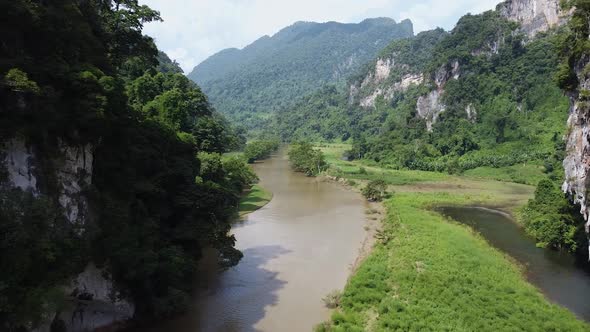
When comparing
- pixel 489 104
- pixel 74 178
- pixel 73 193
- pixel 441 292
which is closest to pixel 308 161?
pixel 489 104

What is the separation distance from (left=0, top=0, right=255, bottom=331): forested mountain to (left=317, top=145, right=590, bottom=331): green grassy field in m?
9.03

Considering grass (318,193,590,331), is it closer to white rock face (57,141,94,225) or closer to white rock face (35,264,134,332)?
white rock face (35,264,134,332)

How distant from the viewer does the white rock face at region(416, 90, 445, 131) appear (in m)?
109

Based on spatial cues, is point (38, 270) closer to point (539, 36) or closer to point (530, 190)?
point (530, 190)

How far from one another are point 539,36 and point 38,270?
12825cm

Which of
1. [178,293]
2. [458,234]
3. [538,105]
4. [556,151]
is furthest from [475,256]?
[538,105]

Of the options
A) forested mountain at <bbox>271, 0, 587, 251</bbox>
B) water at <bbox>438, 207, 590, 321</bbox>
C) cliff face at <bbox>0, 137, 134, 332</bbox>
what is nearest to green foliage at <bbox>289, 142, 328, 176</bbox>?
forested mountain at <bbox>271, 0, 587, 251</bbox>

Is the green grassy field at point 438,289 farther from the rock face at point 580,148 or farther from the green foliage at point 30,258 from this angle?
the green foliage at point 30,258

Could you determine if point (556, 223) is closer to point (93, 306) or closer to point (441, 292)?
point (441, 292)

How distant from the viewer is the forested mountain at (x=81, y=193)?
14.8 metres

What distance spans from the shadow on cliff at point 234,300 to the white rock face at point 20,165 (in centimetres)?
1043

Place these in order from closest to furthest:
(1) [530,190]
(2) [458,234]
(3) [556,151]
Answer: (2) [458,234]
(1) [530,190]
(3) [556,151]

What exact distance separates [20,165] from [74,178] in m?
2.79

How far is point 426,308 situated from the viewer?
23172mm
